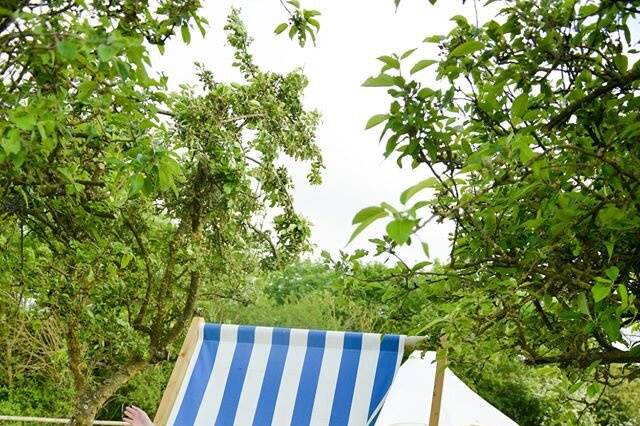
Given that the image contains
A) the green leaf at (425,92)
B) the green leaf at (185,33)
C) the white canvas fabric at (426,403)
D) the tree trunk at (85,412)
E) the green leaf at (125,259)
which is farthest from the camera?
the tree trunk at (85,412)

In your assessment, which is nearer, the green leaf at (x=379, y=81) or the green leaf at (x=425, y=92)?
the green leaf at (x=379, y=81)

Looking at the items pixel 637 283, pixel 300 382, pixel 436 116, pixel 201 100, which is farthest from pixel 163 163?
pixel 201 100

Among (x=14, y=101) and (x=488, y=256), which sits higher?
(x=14, y=101)

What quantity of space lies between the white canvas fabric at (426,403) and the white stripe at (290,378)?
915 mm

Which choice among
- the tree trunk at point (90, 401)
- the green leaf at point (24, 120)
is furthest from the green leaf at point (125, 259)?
the tree trunk at point (90, 401)

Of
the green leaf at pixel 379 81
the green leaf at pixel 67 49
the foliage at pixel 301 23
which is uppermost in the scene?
the foliage at pixel 301 23

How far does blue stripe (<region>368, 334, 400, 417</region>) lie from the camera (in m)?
3.21

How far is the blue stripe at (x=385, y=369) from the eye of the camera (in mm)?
3213

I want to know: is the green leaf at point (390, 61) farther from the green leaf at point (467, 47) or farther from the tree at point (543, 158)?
the green leaf at point (467, 47)

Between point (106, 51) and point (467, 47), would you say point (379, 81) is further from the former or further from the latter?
point (106, 51)

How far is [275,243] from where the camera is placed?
5.66 metres

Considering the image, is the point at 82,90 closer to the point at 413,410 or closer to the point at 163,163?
the point at 163,163

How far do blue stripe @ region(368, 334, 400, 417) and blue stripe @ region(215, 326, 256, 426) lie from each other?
658 millimetres

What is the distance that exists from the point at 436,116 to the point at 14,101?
1051 mm
